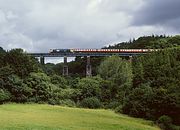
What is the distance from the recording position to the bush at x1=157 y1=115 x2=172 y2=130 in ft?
153

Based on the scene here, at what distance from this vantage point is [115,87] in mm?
75938

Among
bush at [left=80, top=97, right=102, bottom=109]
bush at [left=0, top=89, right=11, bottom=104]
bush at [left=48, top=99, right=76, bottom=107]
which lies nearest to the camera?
bush at [left=0, top=89, right=11, bottom=104]

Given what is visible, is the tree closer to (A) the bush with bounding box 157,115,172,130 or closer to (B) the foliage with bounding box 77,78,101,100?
(B) the foliage with bounding box 77,78,101,100

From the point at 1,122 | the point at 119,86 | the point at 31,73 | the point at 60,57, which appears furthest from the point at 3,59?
the point at 60,57

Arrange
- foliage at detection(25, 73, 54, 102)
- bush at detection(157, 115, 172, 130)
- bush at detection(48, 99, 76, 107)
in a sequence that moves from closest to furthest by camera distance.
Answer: bush at detection(157, 115, 172, 130) < foliage at detection(25, 73, 54, 102) < bush at detection(48, 99, 76, 107)

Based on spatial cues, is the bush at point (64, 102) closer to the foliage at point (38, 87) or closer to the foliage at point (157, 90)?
the foliage at point (38, 87)

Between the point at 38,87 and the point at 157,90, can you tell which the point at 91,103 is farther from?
the point at 157,90

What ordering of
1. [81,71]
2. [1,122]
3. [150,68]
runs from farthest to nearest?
[81,71] < [150,68] < [1,122]

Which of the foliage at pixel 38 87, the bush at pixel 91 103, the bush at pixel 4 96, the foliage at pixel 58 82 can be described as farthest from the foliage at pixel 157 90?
the foliage at pixel 58 82

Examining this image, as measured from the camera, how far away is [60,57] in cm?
12131

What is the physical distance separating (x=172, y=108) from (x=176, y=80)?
5.73m

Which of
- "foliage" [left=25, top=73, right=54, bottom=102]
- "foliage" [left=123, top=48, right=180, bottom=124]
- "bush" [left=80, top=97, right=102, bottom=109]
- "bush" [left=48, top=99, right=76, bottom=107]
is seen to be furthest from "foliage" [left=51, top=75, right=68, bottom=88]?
"foliage" [left=123, top=48, right=180, bottom=124]

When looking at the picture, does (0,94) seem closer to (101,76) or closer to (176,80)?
(176,80)

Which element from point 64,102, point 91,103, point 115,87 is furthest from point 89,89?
point 115,87
